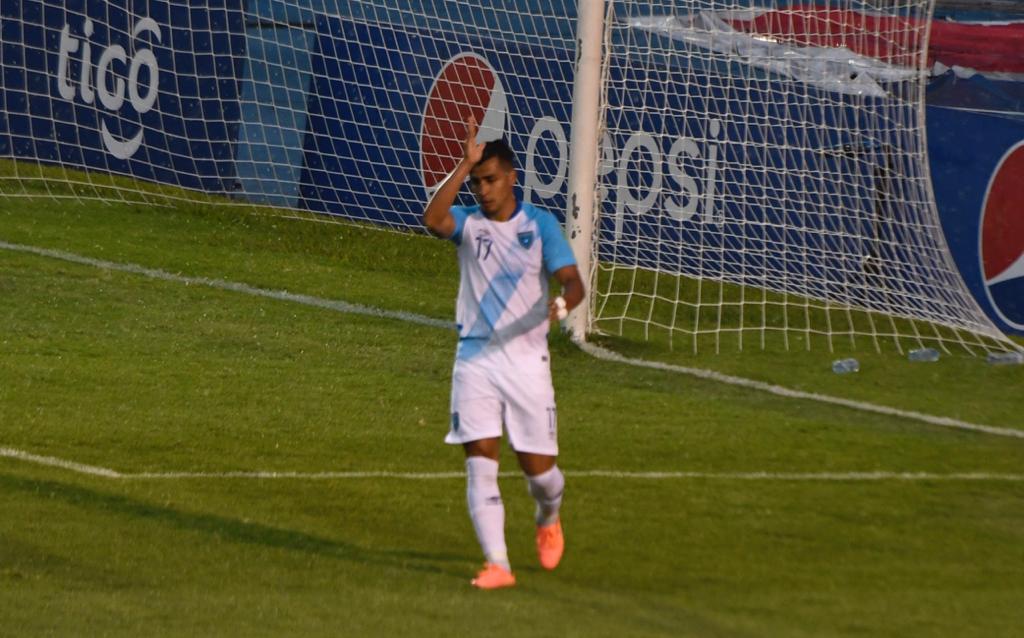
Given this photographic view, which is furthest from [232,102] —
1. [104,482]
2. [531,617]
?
[531,617]

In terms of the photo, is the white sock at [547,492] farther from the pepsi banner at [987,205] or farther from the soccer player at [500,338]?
the pepsi banner at [987,205]

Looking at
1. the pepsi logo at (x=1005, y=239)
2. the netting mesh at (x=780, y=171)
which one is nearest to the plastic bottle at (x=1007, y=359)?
the netting mesh at (x=780, y=171)

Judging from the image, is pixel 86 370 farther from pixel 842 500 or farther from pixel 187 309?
pixel 842 500

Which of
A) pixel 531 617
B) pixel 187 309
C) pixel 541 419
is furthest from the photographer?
pixel 187 309

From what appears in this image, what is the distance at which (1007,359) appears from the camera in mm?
10477

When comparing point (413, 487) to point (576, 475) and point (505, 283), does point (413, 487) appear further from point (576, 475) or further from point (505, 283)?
point (505, 283)

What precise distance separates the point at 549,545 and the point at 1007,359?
5.98 meters

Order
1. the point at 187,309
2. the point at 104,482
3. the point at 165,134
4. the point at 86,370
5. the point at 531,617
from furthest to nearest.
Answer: the point at 165,134 → the point at 187,309 → the point at 86,370 → the point at 104,482 → the point at 531,617

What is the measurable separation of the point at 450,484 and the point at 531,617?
2097 millimetres

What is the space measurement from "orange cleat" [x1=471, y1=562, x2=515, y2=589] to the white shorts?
1.32ft

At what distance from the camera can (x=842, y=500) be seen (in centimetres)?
673

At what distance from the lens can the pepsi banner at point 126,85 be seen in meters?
12.2

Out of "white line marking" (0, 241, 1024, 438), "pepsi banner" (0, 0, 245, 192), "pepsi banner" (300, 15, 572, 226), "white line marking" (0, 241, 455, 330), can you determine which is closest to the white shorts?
"white line marking" (0, 241, 1024, 438)

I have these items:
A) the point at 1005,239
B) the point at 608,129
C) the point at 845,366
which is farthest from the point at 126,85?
the point at 1005,239
